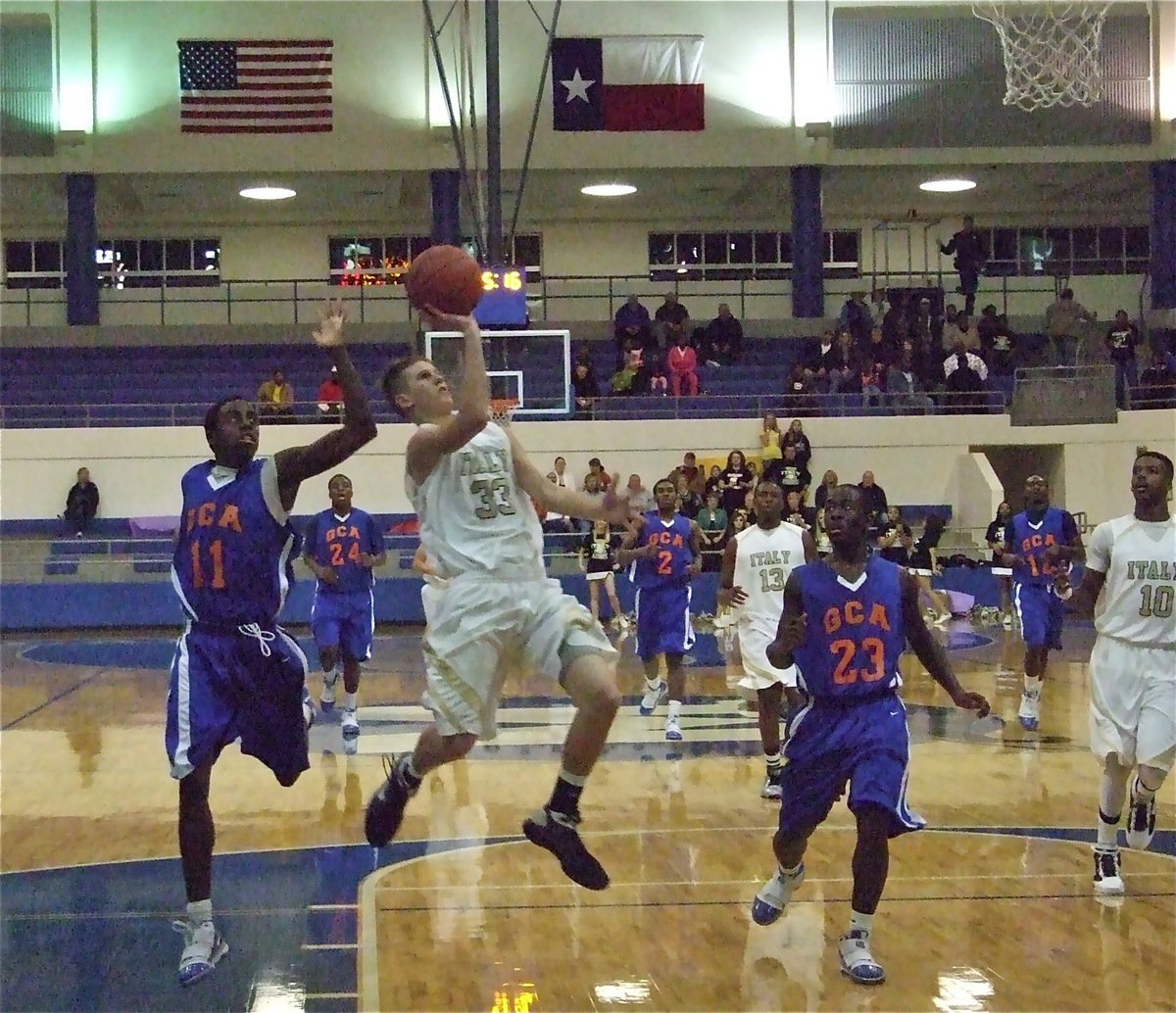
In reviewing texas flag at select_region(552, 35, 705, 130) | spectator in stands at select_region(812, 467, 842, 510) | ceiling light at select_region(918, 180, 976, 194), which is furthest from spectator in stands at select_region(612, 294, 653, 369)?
ceiling light at select_region(918, 180, 976, 194)

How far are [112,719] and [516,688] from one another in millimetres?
3599

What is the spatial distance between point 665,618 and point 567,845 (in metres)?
6.09

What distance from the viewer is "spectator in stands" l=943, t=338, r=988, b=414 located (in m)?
23.6

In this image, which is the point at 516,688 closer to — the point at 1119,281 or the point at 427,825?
the point at 427,825

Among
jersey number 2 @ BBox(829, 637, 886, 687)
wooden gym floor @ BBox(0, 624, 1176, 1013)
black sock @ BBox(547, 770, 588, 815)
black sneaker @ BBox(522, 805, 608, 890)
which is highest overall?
jersey number 2 @ BBox(829, 637, 886, 687)

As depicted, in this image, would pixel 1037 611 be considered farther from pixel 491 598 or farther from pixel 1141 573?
pixel 491 598

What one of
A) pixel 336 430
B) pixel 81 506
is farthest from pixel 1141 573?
pixel 81 506

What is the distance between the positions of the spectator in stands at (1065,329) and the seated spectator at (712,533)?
7.58 m

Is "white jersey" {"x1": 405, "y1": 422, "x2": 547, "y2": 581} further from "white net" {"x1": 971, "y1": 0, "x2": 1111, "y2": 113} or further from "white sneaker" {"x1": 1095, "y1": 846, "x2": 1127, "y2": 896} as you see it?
"white net" {"x1": 971, "y1": 0, "x2": 1111, "y2": 113}

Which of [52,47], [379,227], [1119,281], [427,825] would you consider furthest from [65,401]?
[1119,281]

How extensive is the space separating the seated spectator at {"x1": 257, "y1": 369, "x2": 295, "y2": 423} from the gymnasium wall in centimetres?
28

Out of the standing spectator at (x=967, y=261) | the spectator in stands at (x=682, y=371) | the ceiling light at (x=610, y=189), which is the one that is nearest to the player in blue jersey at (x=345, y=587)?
the spectator in stands at (x=682, y=371)

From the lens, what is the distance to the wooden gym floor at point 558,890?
6.00 meters

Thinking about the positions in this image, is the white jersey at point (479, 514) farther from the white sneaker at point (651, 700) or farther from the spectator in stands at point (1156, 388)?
the spectator in stands at point (1156, 388)
